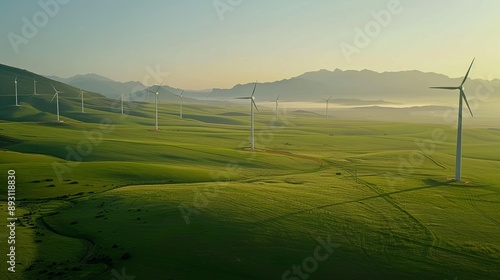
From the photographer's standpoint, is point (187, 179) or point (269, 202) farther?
point (187, 179)

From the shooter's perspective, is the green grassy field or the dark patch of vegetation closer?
the green grassy field

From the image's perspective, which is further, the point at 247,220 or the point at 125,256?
the point at 247,220

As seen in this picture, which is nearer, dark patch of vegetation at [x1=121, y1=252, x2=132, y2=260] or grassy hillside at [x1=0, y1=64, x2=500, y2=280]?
grassy hillside at [x1=0, y1=64, x2=500, y2=280]

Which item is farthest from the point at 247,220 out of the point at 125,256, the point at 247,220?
the point at 125,256

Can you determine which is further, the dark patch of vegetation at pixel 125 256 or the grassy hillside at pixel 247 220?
the dark patch of vegetation at pixel 125 256

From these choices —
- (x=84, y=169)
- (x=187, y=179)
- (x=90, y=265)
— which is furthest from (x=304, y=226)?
(x=84, y=169)

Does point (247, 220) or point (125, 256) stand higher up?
point (247, 220)

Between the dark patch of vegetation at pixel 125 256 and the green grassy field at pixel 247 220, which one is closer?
the green grassy field at pixel 247 220

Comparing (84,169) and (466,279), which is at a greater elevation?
(84,169)

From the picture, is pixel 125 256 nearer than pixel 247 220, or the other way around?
pixel 125 256

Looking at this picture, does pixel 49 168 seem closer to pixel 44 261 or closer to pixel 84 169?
pixel 84 169

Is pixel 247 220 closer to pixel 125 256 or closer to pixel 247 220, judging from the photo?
pixel 247 220
